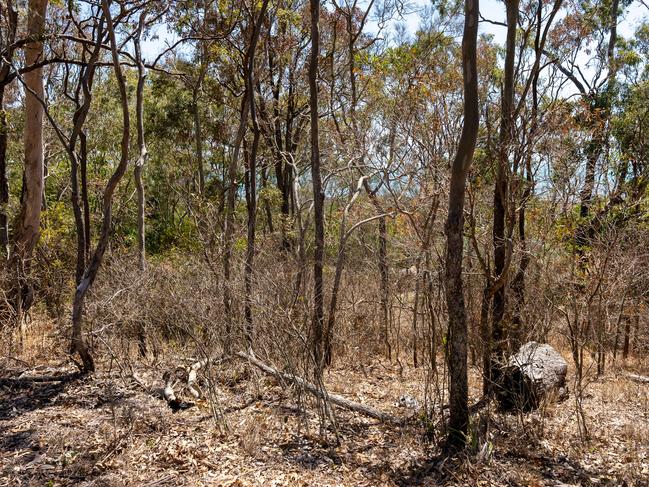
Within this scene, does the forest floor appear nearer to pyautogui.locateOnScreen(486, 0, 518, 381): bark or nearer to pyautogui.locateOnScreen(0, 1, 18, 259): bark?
pyautogui.locateOnScreen(486, 0, 518, 381): bark

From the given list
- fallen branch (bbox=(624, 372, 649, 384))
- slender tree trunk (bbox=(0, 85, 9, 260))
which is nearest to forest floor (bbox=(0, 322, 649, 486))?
fallen branch (bbox=(624, 372, 649, 384))

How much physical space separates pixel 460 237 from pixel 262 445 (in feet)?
10.1

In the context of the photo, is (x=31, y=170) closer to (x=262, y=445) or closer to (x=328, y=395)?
(x=328, y=395)

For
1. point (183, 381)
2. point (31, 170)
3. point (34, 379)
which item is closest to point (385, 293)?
point (183, 381)

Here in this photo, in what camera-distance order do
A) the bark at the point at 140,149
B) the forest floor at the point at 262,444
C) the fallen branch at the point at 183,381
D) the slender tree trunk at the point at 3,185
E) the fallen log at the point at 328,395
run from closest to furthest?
the forest floor at the point at 262,444
the fallen log at the point at 328,395
the fallen branch at the point at 183,381
the bark at the point at 140,149
the slender tree trunk at the point at 3,185

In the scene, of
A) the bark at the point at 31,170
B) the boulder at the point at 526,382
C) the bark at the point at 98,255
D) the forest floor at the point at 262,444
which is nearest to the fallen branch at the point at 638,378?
the forest floor at the point at 262,444

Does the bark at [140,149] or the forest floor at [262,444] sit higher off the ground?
the bark at [140,149]

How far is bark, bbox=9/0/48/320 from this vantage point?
947 centimetres

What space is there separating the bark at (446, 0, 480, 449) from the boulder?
39.3 inches

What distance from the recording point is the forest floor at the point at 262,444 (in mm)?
5434

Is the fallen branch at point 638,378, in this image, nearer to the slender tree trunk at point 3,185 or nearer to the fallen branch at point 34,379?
the fallen branch at point 34,379

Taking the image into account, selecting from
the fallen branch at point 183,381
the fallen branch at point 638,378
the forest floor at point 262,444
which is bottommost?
the fallen branch at point 638,378

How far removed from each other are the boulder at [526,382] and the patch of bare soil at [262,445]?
0.20 m

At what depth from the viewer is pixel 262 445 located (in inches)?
240
